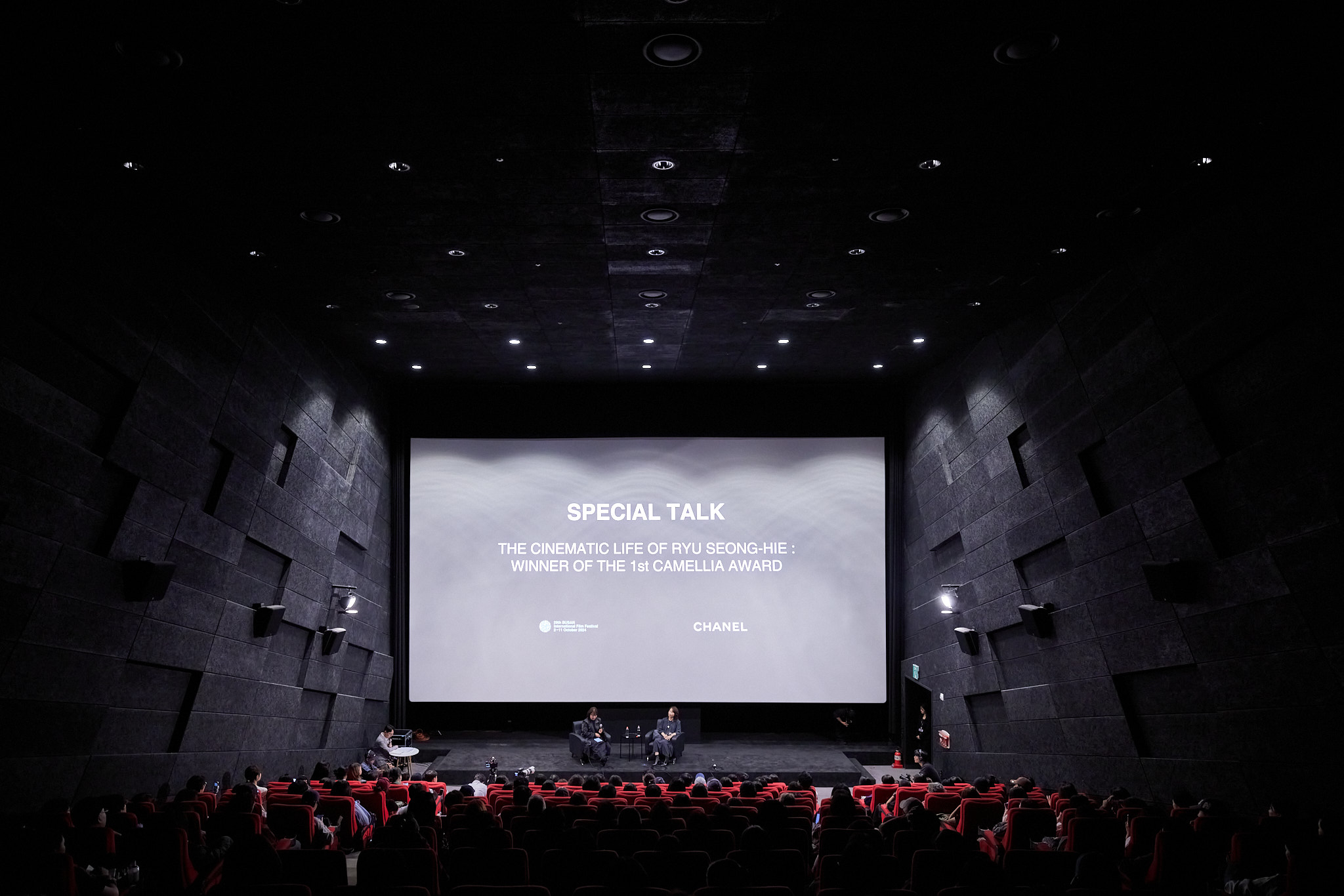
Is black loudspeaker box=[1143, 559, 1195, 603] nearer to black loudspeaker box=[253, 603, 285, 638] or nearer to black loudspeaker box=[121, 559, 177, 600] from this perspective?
black loudspeaker box=[121, 559, 177, 600]

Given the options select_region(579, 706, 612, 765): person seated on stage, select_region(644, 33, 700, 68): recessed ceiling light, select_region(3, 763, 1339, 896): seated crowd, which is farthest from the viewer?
select_region(579, 706, 612, 765): person seated on stage

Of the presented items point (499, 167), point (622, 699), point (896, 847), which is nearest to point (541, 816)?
point (896, 847)

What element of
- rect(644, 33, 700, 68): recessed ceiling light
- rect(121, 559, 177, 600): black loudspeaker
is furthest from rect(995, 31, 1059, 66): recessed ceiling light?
rect(121, 559, 177, 600): black loudspeaker

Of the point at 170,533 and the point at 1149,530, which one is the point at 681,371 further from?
the point at 170,533

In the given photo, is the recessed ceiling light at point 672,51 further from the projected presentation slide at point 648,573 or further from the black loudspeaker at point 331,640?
the projected presentation slide at point 648,573

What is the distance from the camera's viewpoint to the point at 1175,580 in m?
9.72

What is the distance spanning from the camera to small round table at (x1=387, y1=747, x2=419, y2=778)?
15250 mm

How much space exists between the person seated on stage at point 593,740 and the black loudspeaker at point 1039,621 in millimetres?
7412

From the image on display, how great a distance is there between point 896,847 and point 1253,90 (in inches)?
231

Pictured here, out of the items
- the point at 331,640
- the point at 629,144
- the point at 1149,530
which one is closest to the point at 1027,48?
the point at 629,144

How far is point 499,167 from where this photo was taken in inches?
343

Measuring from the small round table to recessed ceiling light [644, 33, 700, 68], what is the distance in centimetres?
1174

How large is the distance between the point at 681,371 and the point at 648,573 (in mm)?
3799

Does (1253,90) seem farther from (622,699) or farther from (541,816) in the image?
(622,699)
